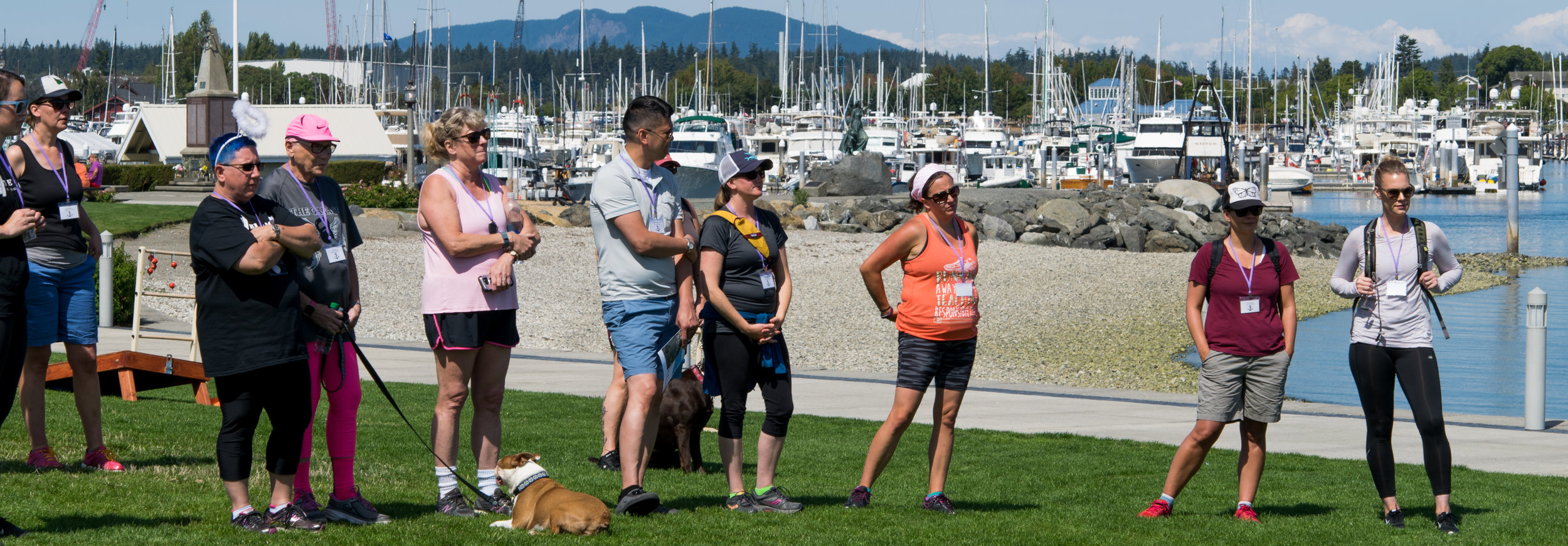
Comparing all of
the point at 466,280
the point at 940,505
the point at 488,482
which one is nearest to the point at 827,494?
the point at 940,505

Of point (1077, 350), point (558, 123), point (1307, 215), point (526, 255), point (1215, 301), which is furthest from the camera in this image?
point (558, 123)

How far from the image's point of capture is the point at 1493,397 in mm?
15047

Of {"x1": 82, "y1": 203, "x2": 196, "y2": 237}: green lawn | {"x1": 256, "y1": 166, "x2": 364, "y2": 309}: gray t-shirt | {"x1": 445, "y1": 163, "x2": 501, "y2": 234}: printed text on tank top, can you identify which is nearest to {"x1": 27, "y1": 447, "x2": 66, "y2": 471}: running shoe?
{"x1": 256, "y1": 166, "x2": 364, "y2": 309}: gray t-shirt

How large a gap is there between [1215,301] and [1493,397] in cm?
1069

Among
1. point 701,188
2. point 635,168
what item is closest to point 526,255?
point 635,168

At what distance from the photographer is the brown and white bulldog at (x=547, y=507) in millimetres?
5391

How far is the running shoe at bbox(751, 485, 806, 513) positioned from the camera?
20.4 feet

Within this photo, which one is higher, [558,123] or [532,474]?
[558,123]

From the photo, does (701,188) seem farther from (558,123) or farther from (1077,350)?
(558,123)

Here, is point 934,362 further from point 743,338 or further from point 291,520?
point 291,520

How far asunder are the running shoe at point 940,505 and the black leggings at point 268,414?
119 inches

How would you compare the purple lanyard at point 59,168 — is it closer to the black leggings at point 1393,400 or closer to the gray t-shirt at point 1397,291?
the gray t-shirt at point 1397,291

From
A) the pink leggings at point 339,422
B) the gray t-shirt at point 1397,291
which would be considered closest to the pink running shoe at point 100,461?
the pink leggings at point 339,422

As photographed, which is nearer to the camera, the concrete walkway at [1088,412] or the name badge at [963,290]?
the name badge at [963,290]
